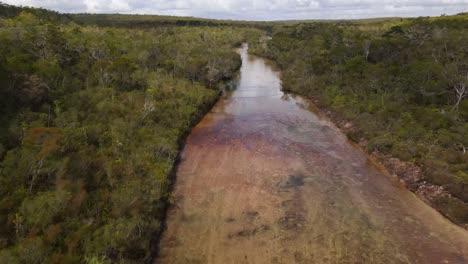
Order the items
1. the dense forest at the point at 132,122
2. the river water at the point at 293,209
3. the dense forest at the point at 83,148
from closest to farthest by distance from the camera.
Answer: the dense forest at the point at 83,148 < the dense forest at the point at 132,122 < the river water at the point at 293,209

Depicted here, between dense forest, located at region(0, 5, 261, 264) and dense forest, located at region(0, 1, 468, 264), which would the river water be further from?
dense forest, located at region(0, 5, 261, 264)

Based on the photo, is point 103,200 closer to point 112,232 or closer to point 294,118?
point 112,232

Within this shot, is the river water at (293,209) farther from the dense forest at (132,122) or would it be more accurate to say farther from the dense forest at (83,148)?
the dense forest at (83,148)

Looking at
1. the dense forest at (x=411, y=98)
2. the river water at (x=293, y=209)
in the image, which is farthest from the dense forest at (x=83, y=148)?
the dense forest at (x=411, y=98)

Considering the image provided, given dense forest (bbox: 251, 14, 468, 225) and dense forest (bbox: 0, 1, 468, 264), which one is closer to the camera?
dense forest (bbox: 0, 1, 468, 264)

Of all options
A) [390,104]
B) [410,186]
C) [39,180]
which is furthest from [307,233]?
[390,104]

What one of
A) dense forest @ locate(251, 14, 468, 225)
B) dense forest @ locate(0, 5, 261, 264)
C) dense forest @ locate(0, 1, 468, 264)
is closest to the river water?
dense forest @ locate(0, 1, 468, 264)
